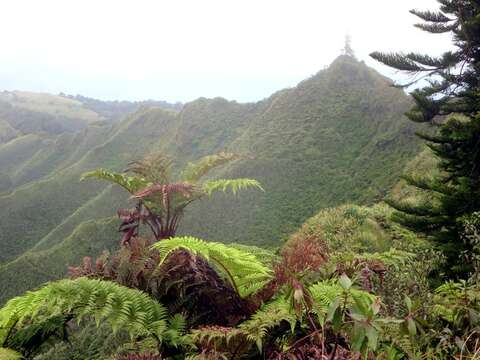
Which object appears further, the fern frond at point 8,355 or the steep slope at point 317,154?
the steep slope at point 317,154

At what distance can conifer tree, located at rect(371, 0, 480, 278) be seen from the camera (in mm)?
5164

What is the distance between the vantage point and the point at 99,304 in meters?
2.23

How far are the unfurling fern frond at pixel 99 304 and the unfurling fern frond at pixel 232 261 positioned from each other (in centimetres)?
29

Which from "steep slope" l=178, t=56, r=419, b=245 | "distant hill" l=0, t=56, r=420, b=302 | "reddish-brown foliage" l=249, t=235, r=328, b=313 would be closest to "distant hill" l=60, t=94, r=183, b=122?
"distant hill" l=0, t=56, r=420, b=302

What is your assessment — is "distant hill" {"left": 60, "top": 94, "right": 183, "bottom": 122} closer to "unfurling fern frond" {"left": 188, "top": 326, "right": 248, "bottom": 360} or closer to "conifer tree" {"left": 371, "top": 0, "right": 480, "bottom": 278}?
"conifer tree" {"left": 371, "top": 0, "right": 480, "bottom": 278}

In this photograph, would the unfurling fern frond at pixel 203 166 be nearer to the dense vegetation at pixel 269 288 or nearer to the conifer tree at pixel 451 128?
the dense vegetation at pixel 269 288

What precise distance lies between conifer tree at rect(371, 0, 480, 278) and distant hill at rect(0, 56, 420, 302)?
3.49 m

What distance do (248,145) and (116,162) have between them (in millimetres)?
15835

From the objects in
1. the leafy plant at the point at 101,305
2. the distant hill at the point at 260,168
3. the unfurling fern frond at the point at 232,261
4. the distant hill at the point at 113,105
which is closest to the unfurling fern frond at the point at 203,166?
the unfurling fern frond at the point at 232,261

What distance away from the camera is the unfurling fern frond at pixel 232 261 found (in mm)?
2225

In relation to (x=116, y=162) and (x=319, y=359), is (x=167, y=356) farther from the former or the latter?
(x=116, y=162)

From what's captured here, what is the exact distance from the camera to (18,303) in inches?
87.5

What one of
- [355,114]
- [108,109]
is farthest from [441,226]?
[108,109]

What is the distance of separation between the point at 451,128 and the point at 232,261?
443cm
